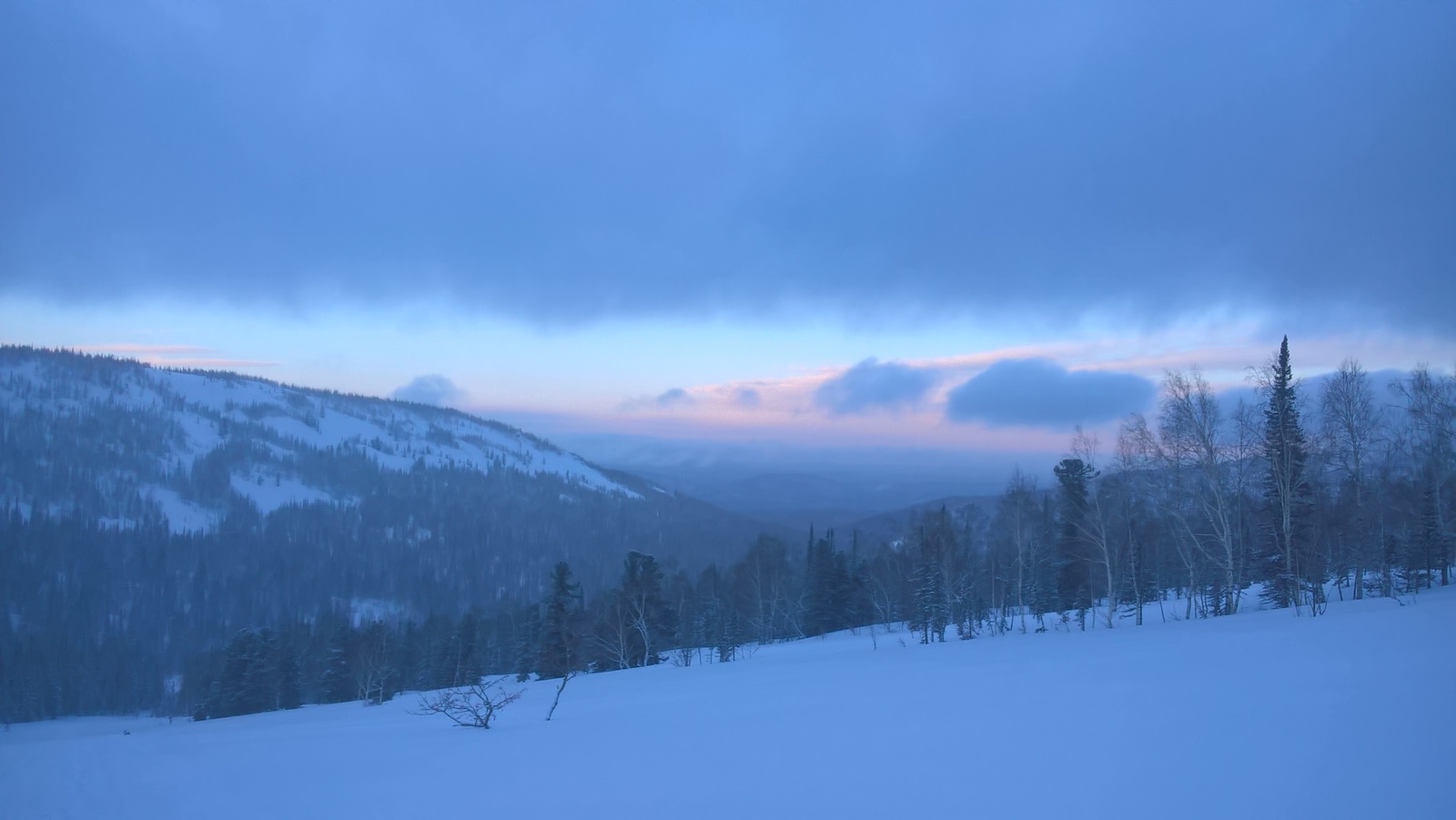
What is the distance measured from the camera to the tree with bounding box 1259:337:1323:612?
26.5 m

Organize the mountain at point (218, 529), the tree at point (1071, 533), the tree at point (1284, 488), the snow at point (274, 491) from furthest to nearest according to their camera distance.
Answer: the snow at point (274, 491), the mountain at point (218, 529), the tree at point (1071, 533), the tree at point (1284, 488)

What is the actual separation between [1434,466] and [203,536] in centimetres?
13262

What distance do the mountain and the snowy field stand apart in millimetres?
44463

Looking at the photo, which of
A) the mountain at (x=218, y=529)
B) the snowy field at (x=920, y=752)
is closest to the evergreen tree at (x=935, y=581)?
the snowy field at (x=920, y=752)

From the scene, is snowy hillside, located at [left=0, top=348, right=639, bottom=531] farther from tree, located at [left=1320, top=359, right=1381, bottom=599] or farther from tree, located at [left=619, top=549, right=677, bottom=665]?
tree, located at [left=1320, top=359, right=1381, bottom=599]

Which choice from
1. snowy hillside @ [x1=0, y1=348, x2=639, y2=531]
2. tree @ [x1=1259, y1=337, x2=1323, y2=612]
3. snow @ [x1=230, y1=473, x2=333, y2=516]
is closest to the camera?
tree @ [x1=1259, y1=337, x2=1323, y2=612]

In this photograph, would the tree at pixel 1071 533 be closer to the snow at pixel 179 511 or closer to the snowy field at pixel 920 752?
the snowy field at pixel 920 752

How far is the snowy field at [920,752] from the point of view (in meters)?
6.86

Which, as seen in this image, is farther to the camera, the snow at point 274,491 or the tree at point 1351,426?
the snow at point 274,491

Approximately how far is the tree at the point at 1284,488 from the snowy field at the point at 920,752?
37.6ft

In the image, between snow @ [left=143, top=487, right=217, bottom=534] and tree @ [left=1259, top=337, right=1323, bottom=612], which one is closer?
tree @ [left=1259, top=337, right=1323, bottom=612]

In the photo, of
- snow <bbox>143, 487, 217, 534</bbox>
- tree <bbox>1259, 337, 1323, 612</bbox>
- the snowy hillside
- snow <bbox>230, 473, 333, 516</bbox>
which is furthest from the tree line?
snow <bbox>230, 473, 333, 516</bbox>

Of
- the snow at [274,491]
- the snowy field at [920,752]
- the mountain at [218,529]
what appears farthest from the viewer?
the snow at [274,491]

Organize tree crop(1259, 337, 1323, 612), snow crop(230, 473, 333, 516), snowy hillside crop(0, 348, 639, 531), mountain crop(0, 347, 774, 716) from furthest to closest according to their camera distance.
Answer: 1. snow crop(230, 473, 333, 516)
2. snowy hillside crop(0, 348, 639, 531)
3. mountain crop(0, 347, 774, 716)
4. tree crop(1259, 337, 1323, 612)
